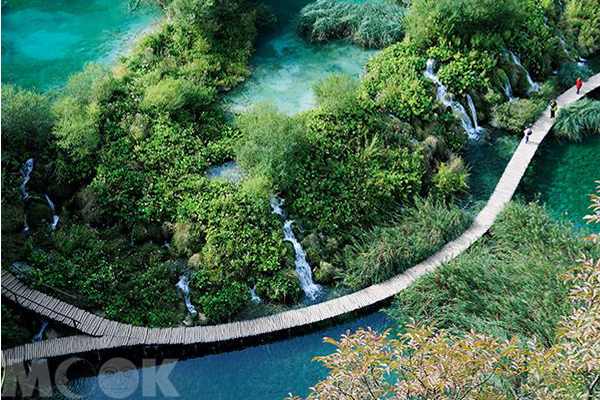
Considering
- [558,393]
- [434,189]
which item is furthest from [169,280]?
[558,393]

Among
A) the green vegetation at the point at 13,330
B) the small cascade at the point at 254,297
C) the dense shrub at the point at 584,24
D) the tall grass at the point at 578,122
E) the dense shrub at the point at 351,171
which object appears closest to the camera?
the green vegetation at the point at 13,330

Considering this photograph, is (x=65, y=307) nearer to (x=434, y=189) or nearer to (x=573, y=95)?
(x=434, y=189)

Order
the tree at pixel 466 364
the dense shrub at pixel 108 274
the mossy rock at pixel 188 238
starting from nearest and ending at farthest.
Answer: the tree at pixel 466 364 → the dense shrub at pixel 108 274 → the mossy rock at pixel 188 238

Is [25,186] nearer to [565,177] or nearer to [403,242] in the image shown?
[403,242]

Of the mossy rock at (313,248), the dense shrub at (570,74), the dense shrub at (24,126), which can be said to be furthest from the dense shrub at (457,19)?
the dense shrub at (24,126)

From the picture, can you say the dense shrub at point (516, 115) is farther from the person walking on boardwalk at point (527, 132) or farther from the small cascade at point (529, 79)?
the small cascade at point (529, 79)

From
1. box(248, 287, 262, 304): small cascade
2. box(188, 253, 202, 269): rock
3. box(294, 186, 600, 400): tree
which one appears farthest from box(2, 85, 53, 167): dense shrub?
box(294, 186, 600, 400): tree
